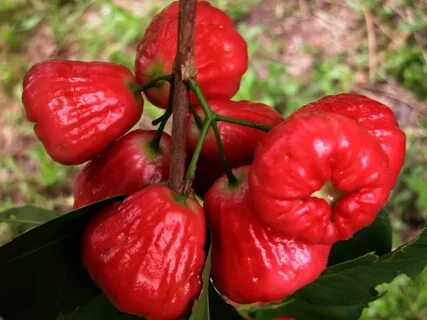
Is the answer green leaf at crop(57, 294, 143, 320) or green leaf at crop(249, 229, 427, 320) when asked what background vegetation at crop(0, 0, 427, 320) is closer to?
green leaf at crop(249, 229, 427, 320)

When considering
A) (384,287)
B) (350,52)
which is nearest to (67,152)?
(384,287)

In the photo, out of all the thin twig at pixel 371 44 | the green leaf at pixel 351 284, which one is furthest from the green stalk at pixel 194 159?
the thin twig at pixel 371 44

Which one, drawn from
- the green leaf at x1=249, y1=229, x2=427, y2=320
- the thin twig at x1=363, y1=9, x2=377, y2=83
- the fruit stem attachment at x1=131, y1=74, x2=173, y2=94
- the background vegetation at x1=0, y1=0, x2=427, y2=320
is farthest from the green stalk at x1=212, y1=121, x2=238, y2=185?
the thin twig at x1=363, y1=9, x2=377, y2=83

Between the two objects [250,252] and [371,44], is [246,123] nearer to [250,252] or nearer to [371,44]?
[250,252]

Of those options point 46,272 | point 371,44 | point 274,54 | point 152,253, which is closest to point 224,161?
point 152,253

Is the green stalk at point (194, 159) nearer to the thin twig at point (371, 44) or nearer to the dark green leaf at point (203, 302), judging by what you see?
the dark green leaf at point (203, 302)

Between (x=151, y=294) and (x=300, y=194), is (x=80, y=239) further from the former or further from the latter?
(x=300, y=194)
